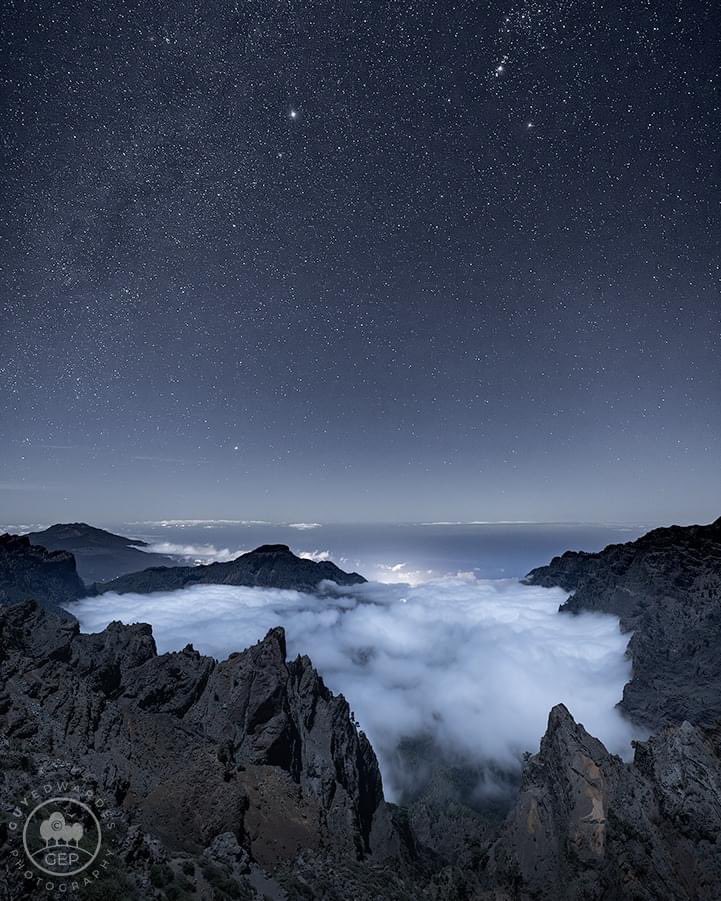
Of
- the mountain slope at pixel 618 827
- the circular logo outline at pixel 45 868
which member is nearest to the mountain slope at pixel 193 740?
the circular logo outline at pixel 45 868

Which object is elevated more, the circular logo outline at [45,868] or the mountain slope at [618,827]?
the circular logo outline at [45,868]

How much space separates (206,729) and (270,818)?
21280 mm

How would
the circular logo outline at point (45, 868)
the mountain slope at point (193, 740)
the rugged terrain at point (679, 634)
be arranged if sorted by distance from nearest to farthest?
the circular logo outline at point (45, 868) < the mountain slope at point (193, 740) < the rugged terrain at point (679, 634)

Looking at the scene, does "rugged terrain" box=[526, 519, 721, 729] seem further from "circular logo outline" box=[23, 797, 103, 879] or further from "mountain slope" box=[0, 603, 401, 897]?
"circular logo outline" box=[23, 797, 103, 879]

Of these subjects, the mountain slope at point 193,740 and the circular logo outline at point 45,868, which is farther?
the mountain slope at point 193,740

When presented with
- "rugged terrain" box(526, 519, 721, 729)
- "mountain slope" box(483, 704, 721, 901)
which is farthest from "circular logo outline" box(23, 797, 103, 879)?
"rugged terrain" box(526, 519, 721, 729)

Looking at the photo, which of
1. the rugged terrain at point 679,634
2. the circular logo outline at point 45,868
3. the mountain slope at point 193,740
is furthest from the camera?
the rugged terrain at point 679,634

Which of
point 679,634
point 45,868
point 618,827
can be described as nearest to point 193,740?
point 45,868

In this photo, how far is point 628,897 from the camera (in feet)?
123

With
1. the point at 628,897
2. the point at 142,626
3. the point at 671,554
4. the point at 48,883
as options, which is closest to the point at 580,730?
the point at 628,897

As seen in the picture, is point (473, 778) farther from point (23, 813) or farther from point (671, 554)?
point (23, 813)

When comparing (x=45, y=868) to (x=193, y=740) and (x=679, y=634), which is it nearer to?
(x=193, y=740)

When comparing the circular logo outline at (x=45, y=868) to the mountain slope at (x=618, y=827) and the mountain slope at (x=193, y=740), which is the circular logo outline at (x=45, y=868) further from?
the mountain slope at (x=618, y=827)

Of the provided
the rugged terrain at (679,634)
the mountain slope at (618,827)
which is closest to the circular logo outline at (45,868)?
the mountain slope at (618,827)
